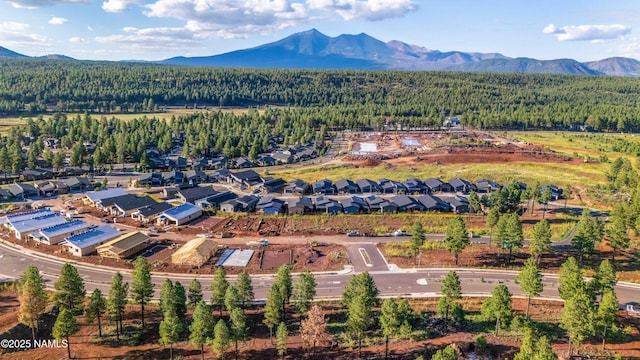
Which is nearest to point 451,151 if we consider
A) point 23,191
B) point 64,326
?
point 23,191

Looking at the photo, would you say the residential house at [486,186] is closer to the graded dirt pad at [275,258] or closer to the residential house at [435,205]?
the residential house at [435,205]

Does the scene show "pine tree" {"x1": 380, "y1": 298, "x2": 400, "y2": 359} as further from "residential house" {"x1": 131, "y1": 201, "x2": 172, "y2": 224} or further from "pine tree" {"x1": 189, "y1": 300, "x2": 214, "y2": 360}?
"residential house" {"x1": 131, "y1": 201, "x2": 172, "y2": 224}

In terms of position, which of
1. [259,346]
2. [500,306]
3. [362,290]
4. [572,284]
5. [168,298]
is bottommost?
[259,346]

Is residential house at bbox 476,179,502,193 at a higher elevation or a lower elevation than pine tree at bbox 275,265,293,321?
higher

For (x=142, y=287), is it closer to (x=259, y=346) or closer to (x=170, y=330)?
(x=170, y=330)

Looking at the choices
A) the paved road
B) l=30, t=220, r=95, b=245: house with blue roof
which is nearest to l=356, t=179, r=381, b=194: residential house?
the paved road

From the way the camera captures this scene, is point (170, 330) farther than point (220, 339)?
Yes

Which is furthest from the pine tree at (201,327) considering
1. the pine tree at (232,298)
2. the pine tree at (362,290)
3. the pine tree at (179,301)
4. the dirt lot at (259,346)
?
the pine tree at (362,290)
